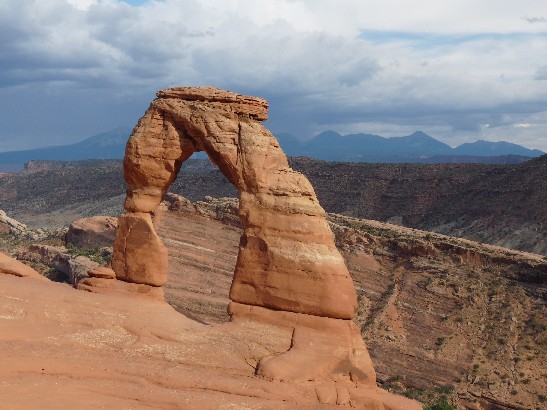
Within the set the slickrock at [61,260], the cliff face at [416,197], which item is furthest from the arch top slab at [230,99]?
the cliff face at [416,197]

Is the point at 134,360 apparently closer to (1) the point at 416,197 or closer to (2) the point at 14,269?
(2) the point at 14,269

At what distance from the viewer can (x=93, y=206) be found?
11538 centimetres

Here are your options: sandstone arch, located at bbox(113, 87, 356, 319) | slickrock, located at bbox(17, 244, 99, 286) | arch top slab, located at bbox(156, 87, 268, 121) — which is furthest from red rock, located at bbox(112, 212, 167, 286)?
slickrock, located at bbox(17, 244, 99, 286)

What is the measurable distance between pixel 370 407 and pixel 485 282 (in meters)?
25.6

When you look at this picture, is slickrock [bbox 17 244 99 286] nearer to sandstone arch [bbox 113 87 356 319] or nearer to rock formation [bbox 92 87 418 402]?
sandstone arch [bbox 113 87 356 319]

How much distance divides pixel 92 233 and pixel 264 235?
1347 inches

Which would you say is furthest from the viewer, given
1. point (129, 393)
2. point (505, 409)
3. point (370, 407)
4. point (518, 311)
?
point (518, 311)

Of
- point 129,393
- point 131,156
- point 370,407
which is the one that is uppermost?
point 131,156

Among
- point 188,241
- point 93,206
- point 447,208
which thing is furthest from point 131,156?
point 93,206

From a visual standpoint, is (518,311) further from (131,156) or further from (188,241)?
(131,156)

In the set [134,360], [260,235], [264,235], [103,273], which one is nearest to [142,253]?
[103,273]

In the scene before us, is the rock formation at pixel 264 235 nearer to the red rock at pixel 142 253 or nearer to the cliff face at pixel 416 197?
the red rock at pixel 142 253

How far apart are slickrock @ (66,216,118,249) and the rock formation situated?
2922cm

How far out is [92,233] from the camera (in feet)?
161
